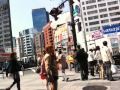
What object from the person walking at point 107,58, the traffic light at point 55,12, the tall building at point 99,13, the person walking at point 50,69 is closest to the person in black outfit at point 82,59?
the person walking at point 107,58

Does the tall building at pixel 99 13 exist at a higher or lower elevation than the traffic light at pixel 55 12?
higher

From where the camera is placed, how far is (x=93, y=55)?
21547mm

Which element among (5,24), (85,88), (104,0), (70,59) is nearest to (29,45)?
(104,0)

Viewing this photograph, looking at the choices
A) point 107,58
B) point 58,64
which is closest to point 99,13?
point 58,64

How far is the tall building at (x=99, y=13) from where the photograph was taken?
16725 cm

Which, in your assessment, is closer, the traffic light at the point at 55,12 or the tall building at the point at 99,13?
the traffic light at the point at 55,12

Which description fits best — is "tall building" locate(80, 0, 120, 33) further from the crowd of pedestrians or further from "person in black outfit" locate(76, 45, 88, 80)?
A: "person in black outfit" locate(76, 45, 88, 80)

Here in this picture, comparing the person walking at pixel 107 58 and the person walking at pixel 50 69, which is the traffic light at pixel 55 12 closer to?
the person walking at pixel 107 58

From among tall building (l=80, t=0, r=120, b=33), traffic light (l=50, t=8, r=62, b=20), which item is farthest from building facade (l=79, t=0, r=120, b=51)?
traffic light (l=50, t=8, r=62, b=20)

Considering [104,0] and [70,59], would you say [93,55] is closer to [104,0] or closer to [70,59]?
[70,59]

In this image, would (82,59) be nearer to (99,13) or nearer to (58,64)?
(58,64)

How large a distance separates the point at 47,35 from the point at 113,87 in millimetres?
131212

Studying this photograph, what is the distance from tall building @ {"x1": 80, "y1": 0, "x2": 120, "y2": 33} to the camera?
549 feet

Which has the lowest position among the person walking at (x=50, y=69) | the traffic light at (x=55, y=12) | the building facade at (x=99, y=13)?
the person walking at (x=50, y=69)
